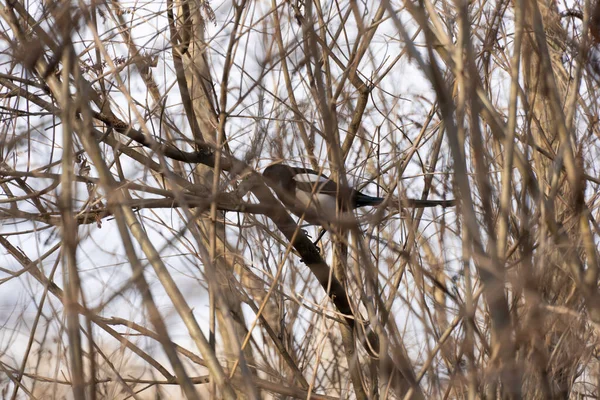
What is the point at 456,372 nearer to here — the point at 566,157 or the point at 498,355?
the point at 498,355

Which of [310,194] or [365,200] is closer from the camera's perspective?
[310,194]

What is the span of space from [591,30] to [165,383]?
62.2 inches

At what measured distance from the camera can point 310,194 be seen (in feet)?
4.95

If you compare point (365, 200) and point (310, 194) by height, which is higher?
point (365, 200)

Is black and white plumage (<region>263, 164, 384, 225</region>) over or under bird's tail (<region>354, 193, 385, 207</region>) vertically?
under

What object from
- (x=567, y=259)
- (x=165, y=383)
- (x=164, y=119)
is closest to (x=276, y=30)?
(x=164, y=119)

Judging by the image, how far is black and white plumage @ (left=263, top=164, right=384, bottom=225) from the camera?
1.36 metres

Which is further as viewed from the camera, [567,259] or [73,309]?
[567,259]

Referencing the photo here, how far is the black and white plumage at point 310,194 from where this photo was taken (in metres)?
1.36

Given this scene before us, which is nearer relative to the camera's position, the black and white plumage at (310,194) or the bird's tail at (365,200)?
the black and white plumage at (310,194)

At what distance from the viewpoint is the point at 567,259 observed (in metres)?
1.49

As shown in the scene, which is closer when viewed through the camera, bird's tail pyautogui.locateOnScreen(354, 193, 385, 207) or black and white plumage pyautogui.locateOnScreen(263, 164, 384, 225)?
black and white plumage pyautogui.locateOnScreen(263, 164, 384, 225)

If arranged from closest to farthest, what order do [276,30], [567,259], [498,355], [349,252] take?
[498,355]
[567,259]
[276,30]
[349,252]

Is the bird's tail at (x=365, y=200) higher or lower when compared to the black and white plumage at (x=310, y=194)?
higher
